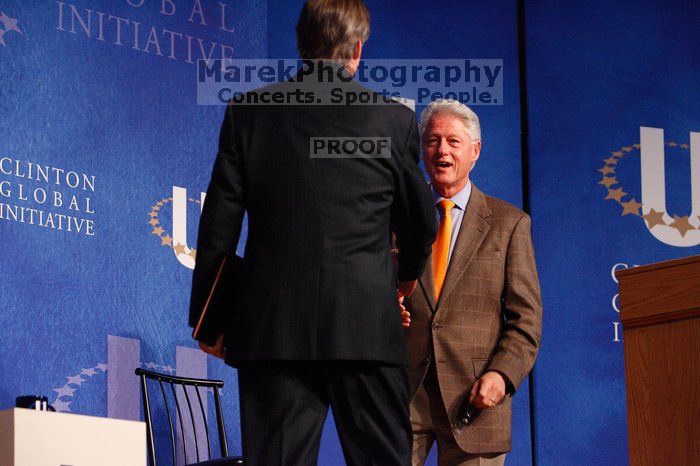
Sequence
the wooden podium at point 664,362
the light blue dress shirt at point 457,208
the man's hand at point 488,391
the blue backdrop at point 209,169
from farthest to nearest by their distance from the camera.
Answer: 1. the blue backdrop at point 209,169
2. the light blue dress shirt at point 457,208
3. the man's hand at point 488,391
4. the wooden podium at point 664,362

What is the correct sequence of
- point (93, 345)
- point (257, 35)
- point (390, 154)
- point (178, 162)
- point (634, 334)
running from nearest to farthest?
point (390, 154) → point (634, 334) → point (93, 345) → point (178, 162) → point (257, 35)

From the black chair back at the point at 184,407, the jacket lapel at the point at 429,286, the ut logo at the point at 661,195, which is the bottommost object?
the black chair back at the point at 184,407

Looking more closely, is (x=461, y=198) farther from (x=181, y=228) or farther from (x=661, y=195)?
(x=661, y=195)

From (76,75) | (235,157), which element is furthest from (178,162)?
(235,157)

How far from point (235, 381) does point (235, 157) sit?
8.32ft

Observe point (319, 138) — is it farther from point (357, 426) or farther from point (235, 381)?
point (235, 381)

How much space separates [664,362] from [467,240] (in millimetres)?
878

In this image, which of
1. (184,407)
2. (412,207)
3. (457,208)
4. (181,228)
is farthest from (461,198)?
(184,407)

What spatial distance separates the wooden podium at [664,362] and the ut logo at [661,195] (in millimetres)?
2258

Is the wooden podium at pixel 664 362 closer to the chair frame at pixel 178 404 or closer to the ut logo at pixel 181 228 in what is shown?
the chair frame at pixel 178 404

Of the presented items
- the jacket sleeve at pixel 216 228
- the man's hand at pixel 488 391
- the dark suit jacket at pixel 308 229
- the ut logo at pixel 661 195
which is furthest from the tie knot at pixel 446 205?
the ut logo at pixel 661 195

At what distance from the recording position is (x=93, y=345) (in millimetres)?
4066

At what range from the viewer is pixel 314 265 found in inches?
85.6

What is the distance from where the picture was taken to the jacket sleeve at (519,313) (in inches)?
120
